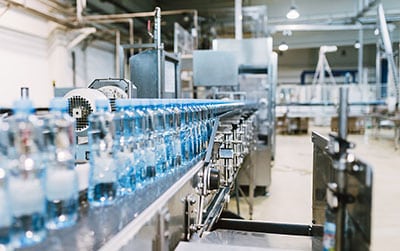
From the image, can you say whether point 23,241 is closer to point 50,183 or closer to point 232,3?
point 50,183

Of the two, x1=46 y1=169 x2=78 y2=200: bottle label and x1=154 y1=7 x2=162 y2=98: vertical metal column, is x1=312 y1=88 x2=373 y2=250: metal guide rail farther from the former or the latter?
x1=154 y1=7 x2=162 y2=98: vertical metal column

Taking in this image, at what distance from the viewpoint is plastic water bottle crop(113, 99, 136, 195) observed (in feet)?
3.11

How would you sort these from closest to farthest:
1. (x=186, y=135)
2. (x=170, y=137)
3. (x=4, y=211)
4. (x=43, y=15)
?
1. (x=4, y=211)
2. (x=170, y=137)
3. (x=186, y=135)
4. (x=43, y=15)

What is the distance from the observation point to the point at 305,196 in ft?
12.6

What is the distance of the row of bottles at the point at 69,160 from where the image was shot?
2.21ft

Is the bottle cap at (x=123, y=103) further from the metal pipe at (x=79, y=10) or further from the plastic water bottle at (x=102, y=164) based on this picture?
the metal pipe at (x=79, y=10)

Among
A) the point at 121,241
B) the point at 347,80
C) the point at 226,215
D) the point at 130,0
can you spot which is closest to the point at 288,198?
the point at 226,215

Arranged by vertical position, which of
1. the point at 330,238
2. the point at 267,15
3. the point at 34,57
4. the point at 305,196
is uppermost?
the point at 267,15

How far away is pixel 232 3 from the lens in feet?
27.9

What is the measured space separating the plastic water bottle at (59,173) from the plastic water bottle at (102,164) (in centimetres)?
6

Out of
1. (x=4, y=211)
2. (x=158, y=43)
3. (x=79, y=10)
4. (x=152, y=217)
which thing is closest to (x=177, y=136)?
(x=152, y=217)

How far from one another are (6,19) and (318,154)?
452 centimetres

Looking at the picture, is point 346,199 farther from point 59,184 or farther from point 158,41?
point 158,41

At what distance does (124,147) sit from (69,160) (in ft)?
0.64
